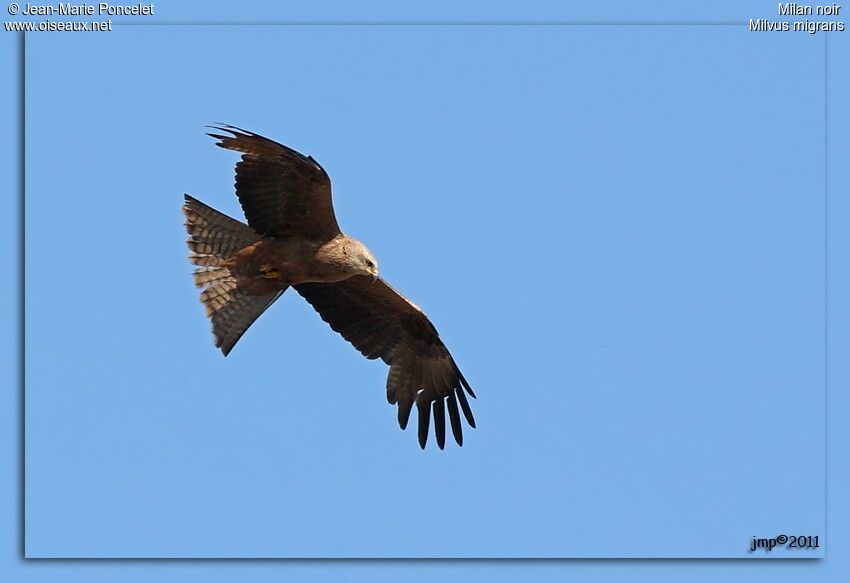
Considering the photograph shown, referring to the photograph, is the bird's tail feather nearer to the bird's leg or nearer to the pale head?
the bird's leg

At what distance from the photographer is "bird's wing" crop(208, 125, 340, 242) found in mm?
10820

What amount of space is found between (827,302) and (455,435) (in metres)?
3.46

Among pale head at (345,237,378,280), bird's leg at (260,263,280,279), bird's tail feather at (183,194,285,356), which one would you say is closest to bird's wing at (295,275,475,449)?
bird's tail feather at (183,194,285,356)

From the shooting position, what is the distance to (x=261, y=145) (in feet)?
35.5

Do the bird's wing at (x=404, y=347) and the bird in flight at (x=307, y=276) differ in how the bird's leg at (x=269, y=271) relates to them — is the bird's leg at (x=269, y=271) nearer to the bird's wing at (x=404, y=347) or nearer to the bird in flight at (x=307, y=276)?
the bird in flight at (x=307, y=276)

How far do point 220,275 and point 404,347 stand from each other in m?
1.78

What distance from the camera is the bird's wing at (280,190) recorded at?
10.8 meters

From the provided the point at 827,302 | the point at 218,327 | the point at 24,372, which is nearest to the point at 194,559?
the point at 24,372

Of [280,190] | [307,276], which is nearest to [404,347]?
[307,276]

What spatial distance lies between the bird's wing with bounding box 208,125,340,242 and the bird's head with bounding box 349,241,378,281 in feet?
0.93

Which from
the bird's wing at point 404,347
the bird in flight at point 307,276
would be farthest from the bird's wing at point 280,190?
the bird's wing at point 404,347

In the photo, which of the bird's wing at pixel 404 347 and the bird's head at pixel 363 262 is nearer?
the bird's head at pixel 363 262

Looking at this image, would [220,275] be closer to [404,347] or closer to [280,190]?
[280,190]

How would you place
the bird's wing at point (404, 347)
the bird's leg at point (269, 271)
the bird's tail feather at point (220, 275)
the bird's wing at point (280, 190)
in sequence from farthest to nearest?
the bird's wing at point (404, 347) < the bird's tail feather at point (220, 275) < the bird's leg at point (269, 271) < the bird's wing at point (280, 190)
